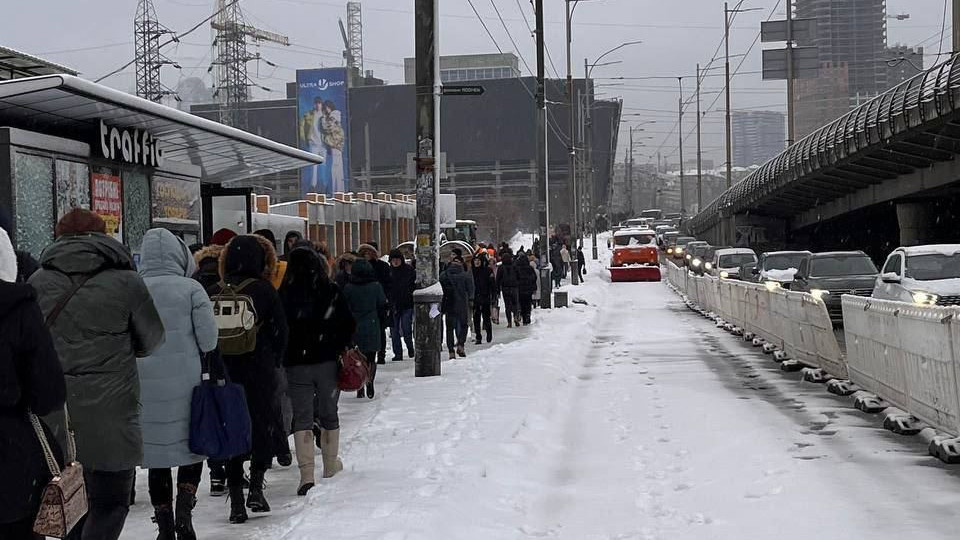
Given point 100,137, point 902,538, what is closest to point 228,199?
point 100,137

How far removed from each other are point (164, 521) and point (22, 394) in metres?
2.74

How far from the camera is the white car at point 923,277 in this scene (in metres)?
18.7

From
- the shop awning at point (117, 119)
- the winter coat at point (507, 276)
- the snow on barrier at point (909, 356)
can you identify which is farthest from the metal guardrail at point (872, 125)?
the snow on barrier at point (909, 356)

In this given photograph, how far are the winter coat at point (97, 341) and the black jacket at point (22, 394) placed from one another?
1.35 m

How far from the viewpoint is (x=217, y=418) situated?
6.70 metres

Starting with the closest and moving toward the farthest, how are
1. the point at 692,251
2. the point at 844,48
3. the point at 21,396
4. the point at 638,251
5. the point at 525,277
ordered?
the point at 21,396 → the point at 525,277 → the point at 638,251 → the point at 692,251 → the point at 844,48

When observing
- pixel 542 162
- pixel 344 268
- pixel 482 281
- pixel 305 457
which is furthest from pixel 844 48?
pixel 305 457

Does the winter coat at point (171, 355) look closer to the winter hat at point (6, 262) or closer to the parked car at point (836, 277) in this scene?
the winter hat at point (6, 262)

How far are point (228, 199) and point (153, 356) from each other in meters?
16.0

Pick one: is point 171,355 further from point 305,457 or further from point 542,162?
point 542,162

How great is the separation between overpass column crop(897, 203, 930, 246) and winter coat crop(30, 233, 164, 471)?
44.1 meters

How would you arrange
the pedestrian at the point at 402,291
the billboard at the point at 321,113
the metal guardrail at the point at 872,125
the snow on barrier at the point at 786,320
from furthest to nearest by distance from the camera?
1. the billboard at the point at 321,113
2. the metal guardrail at the point at 872,125
3. the pedestrian at the point at 402,291
4. the snow on barrier at the point at 786,320

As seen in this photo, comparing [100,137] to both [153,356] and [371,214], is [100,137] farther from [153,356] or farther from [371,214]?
[371,214]

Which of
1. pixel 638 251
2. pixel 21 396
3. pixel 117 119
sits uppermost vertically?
pixel 117 119
